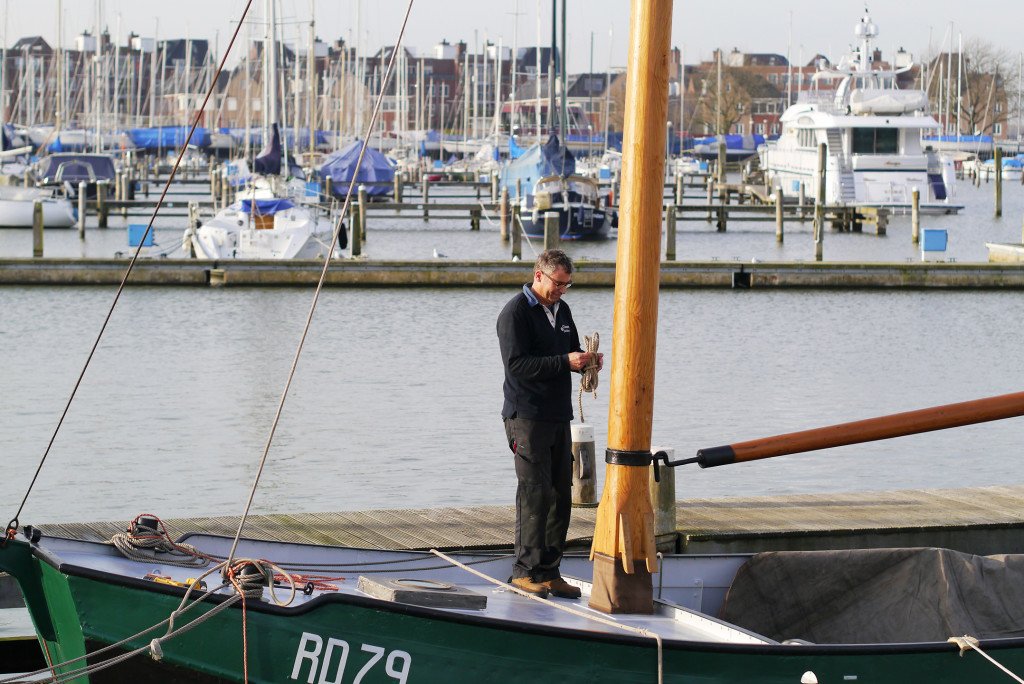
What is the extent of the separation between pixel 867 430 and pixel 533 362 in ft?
5.36

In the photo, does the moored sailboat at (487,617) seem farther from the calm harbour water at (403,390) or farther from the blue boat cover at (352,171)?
the blue boat cover at (352,171)

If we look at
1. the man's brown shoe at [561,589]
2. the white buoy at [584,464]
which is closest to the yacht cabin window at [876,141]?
the white buoy at [584,464]

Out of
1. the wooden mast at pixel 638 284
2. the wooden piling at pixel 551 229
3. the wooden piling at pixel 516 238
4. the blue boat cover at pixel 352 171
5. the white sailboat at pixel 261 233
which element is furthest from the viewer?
the blue boat cover at pixel 352 171

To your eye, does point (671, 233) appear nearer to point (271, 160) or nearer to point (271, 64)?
point (271, 160)

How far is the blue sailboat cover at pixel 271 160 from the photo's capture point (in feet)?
148

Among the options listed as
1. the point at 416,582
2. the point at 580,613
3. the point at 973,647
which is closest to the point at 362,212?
the point at 416,582

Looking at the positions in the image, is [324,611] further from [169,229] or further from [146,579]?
[169,229]

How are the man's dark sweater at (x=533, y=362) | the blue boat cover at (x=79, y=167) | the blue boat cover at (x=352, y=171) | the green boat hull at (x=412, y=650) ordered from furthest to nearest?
the blue boat cover at (x=79, y=167) → the blue boat cover at (x=352, y=171) → the man's dark sweater at (x=533, y=362) → the green boat hull at (x=412, y=650)

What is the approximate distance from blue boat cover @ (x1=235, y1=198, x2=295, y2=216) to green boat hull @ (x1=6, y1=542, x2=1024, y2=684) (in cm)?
3252

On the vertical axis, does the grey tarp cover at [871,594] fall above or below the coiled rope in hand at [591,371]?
below

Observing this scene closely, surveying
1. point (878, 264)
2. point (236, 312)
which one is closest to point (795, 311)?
point (878, 264)

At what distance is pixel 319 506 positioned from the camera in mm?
15133

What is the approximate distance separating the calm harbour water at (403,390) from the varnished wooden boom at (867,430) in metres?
8.08

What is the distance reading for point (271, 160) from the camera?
4525cm
